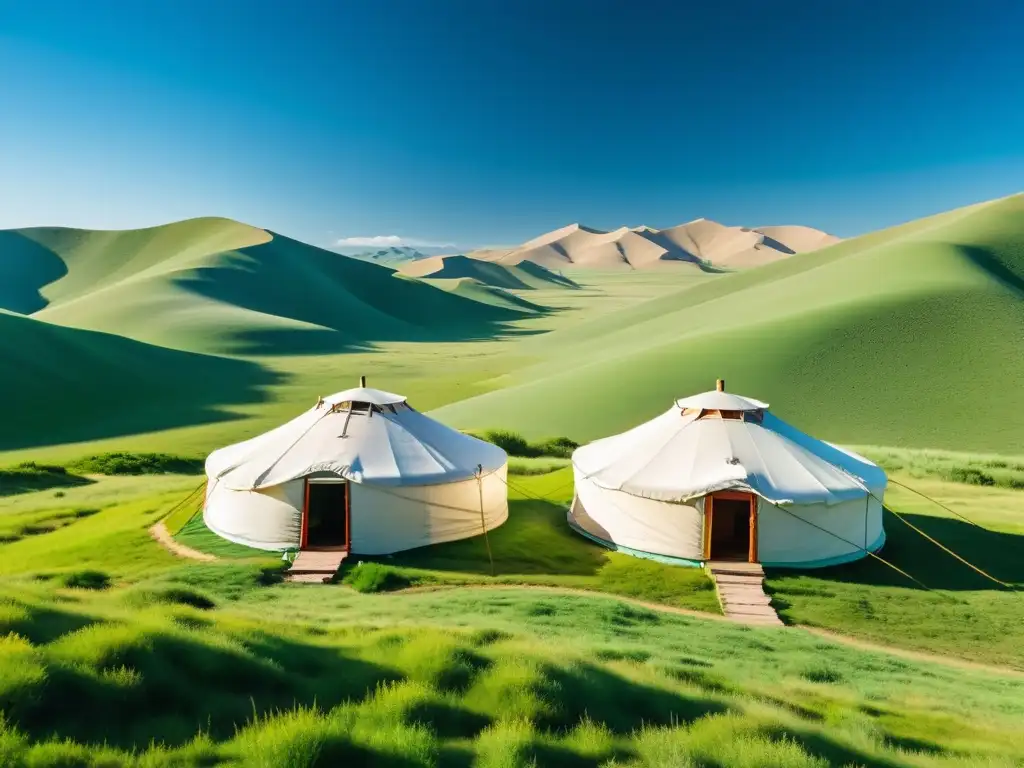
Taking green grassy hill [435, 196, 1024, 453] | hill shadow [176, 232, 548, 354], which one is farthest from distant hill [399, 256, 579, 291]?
green grassy hill [435, 196, 1024, 453]

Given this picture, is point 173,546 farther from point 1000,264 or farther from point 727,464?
point 1000,264

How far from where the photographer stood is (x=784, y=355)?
3181 centimetres

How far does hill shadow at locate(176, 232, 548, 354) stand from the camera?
259ft

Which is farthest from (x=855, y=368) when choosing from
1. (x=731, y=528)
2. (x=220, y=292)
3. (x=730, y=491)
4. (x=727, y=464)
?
(x=220, y=292)

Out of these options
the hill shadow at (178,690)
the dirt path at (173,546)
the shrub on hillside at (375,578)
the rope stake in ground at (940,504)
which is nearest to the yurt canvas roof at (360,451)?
the dirt path at (173,546)

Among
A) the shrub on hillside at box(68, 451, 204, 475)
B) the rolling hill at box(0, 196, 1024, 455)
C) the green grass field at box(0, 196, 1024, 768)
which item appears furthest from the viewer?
the rolling hill at box(0, 196, 1024, 455)

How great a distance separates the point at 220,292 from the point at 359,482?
82046mm

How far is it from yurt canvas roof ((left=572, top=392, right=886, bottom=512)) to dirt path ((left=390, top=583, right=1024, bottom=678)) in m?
2.19

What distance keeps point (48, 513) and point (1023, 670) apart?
1819 cm

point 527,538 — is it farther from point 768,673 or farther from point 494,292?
point 494,292

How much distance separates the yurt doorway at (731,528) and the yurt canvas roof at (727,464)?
39 cm

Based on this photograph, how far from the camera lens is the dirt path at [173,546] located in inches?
466

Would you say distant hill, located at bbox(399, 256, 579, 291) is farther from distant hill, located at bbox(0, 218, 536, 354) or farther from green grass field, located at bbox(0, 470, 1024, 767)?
green grass field, located at bbox(0, 470, 1024, 767)

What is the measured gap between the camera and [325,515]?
47.4ft
